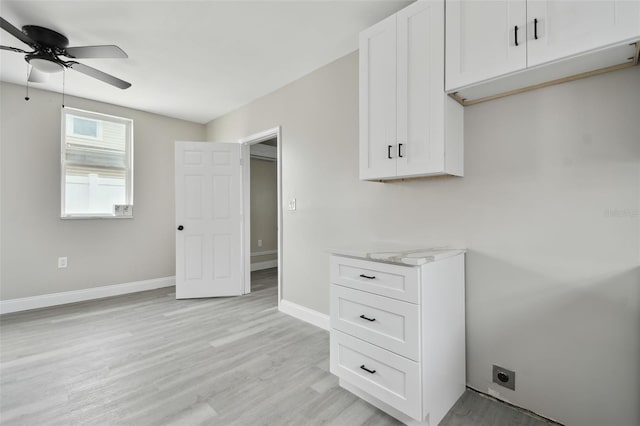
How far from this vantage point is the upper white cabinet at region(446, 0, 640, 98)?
120 centimetres

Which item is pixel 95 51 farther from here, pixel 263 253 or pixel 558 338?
pixel 263 253

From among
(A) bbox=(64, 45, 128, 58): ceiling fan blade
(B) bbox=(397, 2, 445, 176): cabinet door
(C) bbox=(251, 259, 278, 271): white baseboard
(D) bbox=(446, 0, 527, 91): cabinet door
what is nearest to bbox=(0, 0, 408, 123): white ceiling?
(A) bbox=(64, 45, 128, 58): ceiling fan blade

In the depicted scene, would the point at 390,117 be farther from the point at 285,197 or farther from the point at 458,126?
the point at 285,197

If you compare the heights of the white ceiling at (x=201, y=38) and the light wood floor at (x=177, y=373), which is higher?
the white ceiling at (x=201, y=38)

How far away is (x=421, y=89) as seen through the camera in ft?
5.78

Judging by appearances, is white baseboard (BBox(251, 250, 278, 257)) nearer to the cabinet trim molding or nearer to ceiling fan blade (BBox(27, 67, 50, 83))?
ceiling fan blade (BBox(27, 67, 50, 83))

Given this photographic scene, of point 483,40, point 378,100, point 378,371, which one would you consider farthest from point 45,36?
point 378,371

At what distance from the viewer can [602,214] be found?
4.76 feet

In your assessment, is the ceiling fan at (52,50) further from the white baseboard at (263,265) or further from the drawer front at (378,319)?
the white baseboard at (263,265)

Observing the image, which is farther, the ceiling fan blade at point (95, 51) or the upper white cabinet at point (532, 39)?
the ceiling fan blade at point (95, 51)

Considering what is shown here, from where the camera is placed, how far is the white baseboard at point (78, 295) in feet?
11.0

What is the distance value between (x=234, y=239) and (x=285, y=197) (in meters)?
1.11

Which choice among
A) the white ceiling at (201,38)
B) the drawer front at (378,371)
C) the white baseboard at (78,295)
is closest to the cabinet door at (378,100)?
the white ceiling at (201,38)

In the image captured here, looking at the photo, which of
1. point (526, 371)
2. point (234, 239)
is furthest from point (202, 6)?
point (526, 371)
